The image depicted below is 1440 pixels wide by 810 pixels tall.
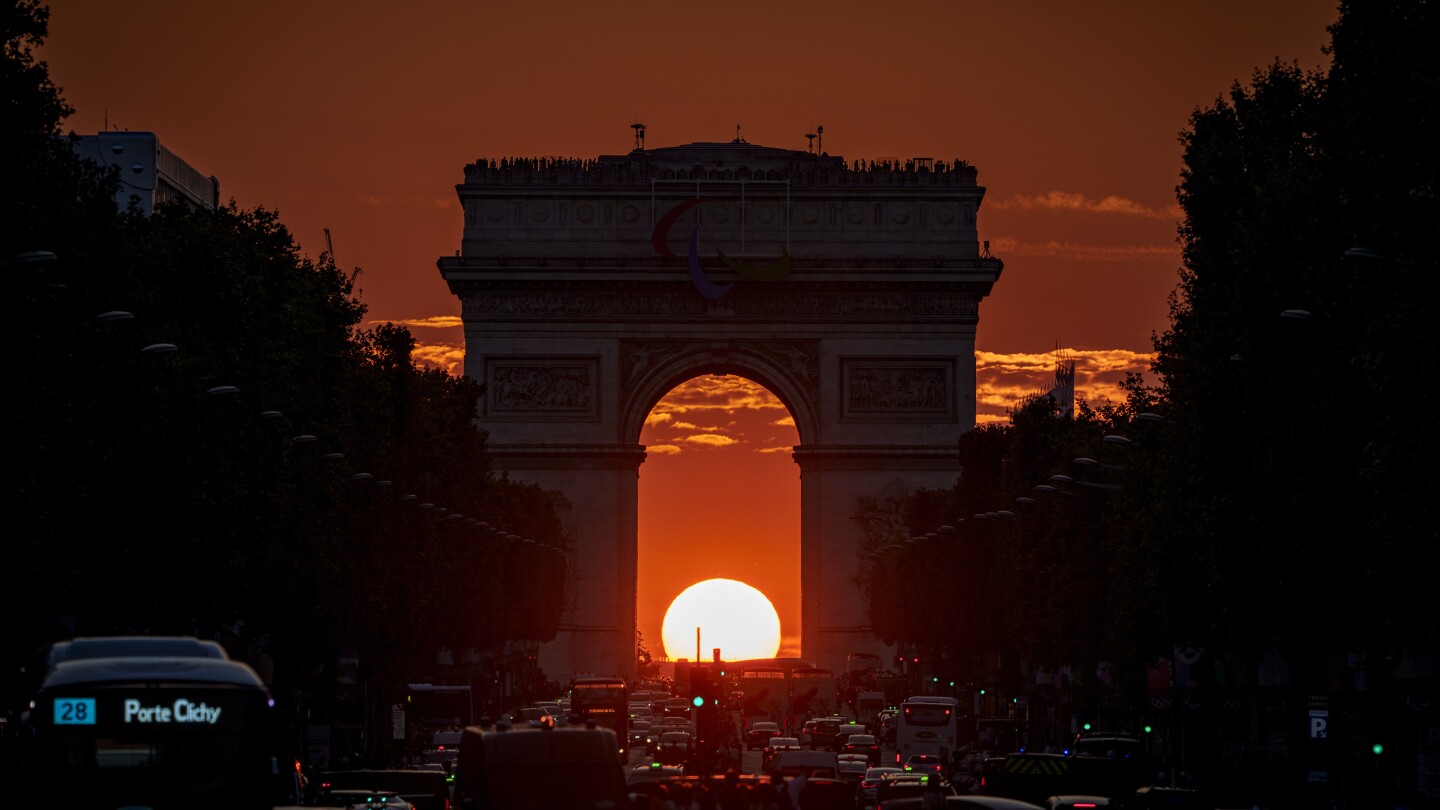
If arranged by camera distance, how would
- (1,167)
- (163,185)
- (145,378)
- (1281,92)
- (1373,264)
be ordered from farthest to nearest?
1. (163,185)
2. (1281,92)
3. (145,378)
4. (1,167)
5. (1373,264)

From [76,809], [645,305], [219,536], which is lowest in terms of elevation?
[76,809]

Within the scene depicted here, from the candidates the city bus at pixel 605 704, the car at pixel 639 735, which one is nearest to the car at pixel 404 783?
the city bus at pixel 605 704

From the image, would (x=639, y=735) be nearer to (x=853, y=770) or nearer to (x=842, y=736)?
(x=842, y=736)

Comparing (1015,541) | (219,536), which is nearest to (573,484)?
(1015,541)

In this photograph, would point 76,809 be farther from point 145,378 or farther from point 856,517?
point 856,517

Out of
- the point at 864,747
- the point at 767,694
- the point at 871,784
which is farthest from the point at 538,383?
the point at 871,784

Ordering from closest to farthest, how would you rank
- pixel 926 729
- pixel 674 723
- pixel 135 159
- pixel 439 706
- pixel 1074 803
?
pixel 1074 803, pixel 926 729, pixel 439 706, pixel 674 723, pixel 135 159
